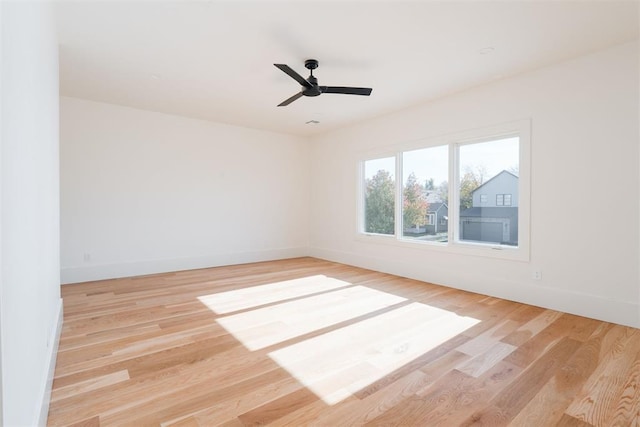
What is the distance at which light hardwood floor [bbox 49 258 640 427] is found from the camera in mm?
1786

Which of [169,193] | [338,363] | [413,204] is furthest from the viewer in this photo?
[169,193]

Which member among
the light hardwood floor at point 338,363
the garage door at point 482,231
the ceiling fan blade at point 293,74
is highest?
the ceiling fan blade at point 293,74

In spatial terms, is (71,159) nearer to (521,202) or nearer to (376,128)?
(376,128)

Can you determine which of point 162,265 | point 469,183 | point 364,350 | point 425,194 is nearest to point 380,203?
point 425,194

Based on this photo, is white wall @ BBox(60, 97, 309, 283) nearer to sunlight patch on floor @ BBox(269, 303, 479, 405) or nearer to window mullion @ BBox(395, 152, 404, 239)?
window mullion @ BBox(395, 152, 404, 239)

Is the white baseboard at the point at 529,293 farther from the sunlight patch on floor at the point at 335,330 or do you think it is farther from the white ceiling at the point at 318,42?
the white ceiling at the point at 318,42

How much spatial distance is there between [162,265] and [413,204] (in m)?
4.36

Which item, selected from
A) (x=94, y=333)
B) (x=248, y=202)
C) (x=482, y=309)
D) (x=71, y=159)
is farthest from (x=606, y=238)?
(x=71, y=159)

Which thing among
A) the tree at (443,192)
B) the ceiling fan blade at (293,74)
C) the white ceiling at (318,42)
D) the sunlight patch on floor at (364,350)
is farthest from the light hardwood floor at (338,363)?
the white ceiling at (318,42)

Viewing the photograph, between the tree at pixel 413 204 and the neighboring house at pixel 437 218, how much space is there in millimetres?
96

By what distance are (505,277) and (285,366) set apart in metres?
3.02

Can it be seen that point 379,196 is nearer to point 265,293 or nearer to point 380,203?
point 380,203

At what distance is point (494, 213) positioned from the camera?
411 cm

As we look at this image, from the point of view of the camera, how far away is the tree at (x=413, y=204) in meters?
5.04
